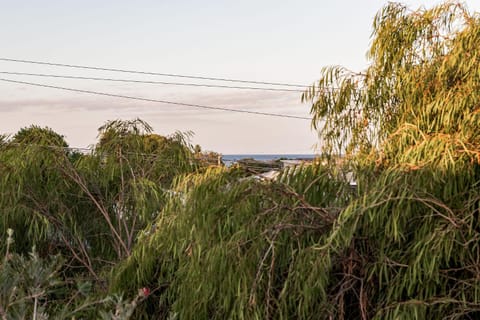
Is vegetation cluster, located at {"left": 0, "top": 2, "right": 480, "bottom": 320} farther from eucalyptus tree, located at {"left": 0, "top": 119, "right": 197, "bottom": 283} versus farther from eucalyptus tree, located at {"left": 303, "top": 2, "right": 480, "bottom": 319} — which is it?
eucalyptus tree, located at {"left": 0, "top": 119, "right": 197, "bottom": 283}

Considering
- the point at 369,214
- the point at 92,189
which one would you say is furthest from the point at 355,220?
the point at 92,189

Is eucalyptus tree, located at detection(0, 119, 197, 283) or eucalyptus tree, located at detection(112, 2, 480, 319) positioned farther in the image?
eucalyptus tree, located at detection(0, 119, 197, 283)

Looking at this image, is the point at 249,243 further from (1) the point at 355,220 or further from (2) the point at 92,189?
(2) the point at 92,189

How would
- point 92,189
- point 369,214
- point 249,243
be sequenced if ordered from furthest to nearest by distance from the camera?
point 92,189, point 249,243, point 369,214

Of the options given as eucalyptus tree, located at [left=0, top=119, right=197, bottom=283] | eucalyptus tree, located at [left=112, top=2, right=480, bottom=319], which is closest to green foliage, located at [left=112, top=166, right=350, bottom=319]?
eucalyptus tree, located at [left=112, top=2, right=480, bottom=319]

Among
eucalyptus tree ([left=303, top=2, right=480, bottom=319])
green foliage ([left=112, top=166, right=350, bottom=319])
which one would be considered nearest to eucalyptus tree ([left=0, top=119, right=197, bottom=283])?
green foliage ([left=112, top=166, right=350, bottom=319])

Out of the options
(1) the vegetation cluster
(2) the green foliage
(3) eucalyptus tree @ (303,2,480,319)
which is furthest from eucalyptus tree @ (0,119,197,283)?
(3) eucalyptus tree @ (303,2,480,319)

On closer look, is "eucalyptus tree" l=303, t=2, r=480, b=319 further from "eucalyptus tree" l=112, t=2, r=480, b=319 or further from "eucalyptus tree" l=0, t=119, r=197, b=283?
"eucalyptus tree" l=0, t=119, r=197, b=283

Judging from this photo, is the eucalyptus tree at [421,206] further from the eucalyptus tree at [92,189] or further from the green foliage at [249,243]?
the eucalyptus tree at [92,189]

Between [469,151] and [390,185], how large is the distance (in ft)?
1.58

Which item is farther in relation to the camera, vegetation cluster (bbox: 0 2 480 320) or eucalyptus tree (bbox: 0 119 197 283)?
eucalyptus tree (bbox: 0 119 197 283)

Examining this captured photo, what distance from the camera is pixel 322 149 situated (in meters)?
5.05

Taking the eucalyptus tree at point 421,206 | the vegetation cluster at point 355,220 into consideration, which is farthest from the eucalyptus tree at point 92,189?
the eucalyptus tree at point 421,206

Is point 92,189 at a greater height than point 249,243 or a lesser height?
greater
